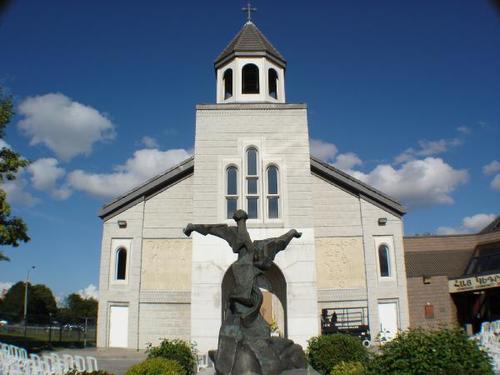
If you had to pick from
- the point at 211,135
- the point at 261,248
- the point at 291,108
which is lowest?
the point at 261,248

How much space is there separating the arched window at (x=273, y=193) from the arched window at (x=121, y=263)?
7363mm

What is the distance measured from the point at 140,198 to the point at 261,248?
1366 centimetres

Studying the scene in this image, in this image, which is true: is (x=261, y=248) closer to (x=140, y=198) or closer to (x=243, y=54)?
(x=140, y=198)

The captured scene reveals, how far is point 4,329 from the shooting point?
3881 centimetres

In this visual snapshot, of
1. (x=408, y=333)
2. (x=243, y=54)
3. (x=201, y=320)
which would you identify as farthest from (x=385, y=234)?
(x=408, y=333)

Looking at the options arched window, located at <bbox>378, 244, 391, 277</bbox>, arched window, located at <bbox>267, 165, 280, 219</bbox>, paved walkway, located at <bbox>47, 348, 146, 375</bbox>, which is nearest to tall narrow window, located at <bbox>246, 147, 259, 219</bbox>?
arched window, located at <bbox>267, 165, 280, 219</bbox>

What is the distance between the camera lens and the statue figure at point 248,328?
9359 millimetres

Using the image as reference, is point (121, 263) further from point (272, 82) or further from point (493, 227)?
point (493, 227)

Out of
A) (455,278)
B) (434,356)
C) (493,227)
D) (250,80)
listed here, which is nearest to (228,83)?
(250,80)

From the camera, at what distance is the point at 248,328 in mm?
9867

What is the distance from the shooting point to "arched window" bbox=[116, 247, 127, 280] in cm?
2241

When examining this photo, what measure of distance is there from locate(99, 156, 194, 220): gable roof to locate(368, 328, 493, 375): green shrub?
1684 cm

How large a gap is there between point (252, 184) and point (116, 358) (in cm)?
950

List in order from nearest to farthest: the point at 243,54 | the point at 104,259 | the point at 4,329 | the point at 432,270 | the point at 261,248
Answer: the point at 261,248
the point at 104,259
the point at 243,54
the point at 432,270
the point at 4,329
